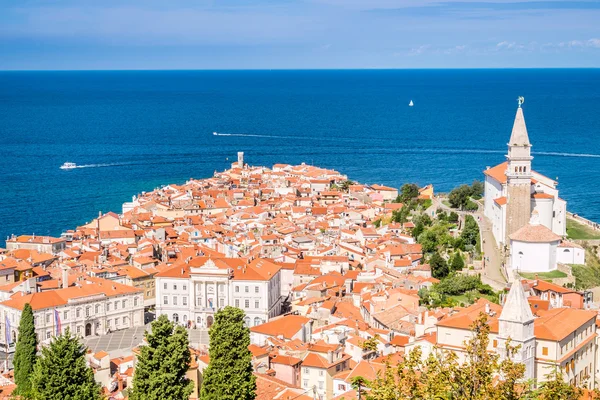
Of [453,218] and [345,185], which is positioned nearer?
[453,218]

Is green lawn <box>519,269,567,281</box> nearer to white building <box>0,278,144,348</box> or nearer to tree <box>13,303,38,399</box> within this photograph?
white building <box>0,278,144,348</box>

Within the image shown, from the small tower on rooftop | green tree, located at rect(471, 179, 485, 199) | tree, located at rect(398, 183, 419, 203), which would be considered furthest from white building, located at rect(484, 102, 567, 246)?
the small tower on rooftop

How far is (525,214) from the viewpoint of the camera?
144ft

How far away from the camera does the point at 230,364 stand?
23609mm

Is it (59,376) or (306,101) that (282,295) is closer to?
(59,376)

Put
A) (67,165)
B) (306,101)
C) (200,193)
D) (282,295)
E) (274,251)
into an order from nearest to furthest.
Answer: (282,295) → (274,251) → (200,193) → (67,165) → (306,101)

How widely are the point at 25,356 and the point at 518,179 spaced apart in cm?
2551

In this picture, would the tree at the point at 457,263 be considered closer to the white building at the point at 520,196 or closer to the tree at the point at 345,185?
the white building at the point at 520,196

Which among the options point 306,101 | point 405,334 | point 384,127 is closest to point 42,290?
point 405,334

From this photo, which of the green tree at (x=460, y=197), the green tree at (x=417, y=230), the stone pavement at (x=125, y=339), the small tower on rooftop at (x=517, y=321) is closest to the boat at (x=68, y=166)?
the green tree at (x=460, y=197)

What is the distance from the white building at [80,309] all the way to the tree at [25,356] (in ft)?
19.8

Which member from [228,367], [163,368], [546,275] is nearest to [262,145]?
[546,275]

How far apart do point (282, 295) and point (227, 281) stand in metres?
4.44

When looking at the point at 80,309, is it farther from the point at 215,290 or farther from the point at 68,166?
the point at 68,166
